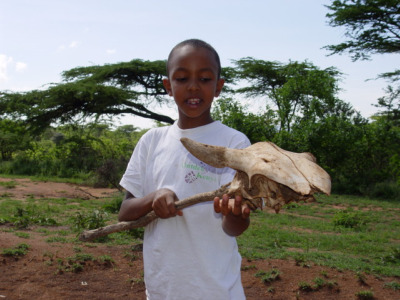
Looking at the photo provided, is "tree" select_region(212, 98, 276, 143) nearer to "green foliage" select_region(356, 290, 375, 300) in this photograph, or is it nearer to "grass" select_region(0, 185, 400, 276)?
"grass" select_region(0, 185, 400, 276)

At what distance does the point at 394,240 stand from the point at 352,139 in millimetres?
6814

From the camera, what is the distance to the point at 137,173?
1.90 meters

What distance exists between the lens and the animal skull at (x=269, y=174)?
126cm

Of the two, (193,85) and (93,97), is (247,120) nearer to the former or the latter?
(93,97)

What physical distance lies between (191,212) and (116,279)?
305cm

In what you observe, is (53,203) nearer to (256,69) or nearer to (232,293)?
(232,293)

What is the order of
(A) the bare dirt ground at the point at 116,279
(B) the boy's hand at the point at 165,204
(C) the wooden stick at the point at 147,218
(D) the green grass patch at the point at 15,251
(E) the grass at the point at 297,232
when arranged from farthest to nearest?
(E) the grass at the point at 297,232 → (D) the green grass patch at the point at 15,251 → (A) the bare dirt ground at the point at 116,279 → (B) the boy's hand at the point at 165,204 → (C) the wooden stick at the point at 147,218

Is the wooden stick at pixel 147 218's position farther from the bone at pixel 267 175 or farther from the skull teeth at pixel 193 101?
the skull teeth at pixel 193 101

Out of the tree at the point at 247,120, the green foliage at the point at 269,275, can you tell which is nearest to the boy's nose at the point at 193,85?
the green foliage at the point at 269,275

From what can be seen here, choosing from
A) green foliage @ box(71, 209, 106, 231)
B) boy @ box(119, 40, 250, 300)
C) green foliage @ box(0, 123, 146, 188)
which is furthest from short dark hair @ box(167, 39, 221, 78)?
green foliage @ box(0, 123, 146, 188)

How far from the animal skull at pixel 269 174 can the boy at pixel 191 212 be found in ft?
0.87

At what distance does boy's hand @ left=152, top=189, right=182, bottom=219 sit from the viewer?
1552 mm

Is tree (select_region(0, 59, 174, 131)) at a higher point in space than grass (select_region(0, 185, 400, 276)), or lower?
higher

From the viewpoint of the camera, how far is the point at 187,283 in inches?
65.4
